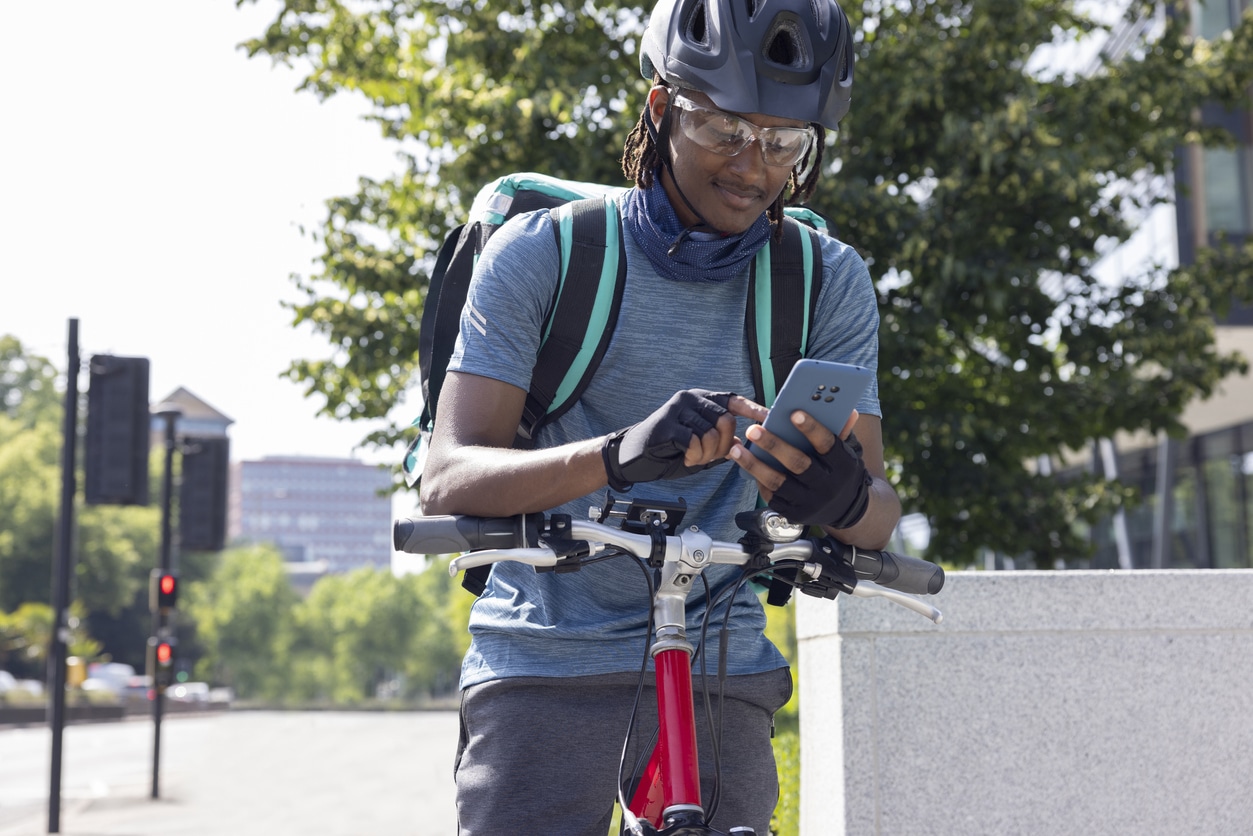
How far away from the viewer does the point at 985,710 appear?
5.28m

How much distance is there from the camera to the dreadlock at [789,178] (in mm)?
2297

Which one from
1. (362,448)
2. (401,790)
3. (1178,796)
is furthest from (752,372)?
(401,790)

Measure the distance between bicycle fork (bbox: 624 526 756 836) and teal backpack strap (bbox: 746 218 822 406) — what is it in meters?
0.46

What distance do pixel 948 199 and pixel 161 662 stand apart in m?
13.9

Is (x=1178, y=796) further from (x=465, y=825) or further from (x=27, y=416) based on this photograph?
(x=27, y=416)

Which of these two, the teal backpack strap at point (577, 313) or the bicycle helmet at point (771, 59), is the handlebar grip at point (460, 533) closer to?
the teal backpack strap at point (577, 313)

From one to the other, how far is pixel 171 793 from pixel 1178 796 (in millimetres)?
17682

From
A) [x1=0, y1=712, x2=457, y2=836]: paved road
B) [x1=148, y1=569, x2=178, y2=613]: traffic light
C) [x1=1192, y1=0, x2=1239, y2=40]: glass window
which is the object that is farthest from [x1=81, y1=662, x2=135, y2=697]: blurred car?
[x1=1192, y1=0, x2=1239, y2=40]: glass window

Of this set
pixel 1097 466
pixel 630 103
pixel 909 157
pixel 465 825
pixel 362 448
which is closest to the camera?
pixel 465 825

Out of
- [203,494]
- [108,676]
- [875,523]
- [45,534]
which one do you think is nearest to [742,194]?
[875,523]

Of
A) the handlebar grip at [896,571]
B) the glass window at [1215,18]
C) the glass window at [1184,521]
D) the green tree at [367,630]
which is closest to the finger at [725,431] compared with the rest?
the handlebar grip at [896,571]

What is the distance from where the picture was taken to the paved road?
49.6 feet

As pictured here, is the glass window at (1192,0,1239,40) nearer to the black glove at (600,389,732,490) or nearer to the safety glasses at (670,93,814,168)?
the safety glasses at (670,93,814,168)

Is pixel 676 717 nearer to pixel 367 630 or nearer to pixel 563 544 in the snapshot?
pixel 563 544
